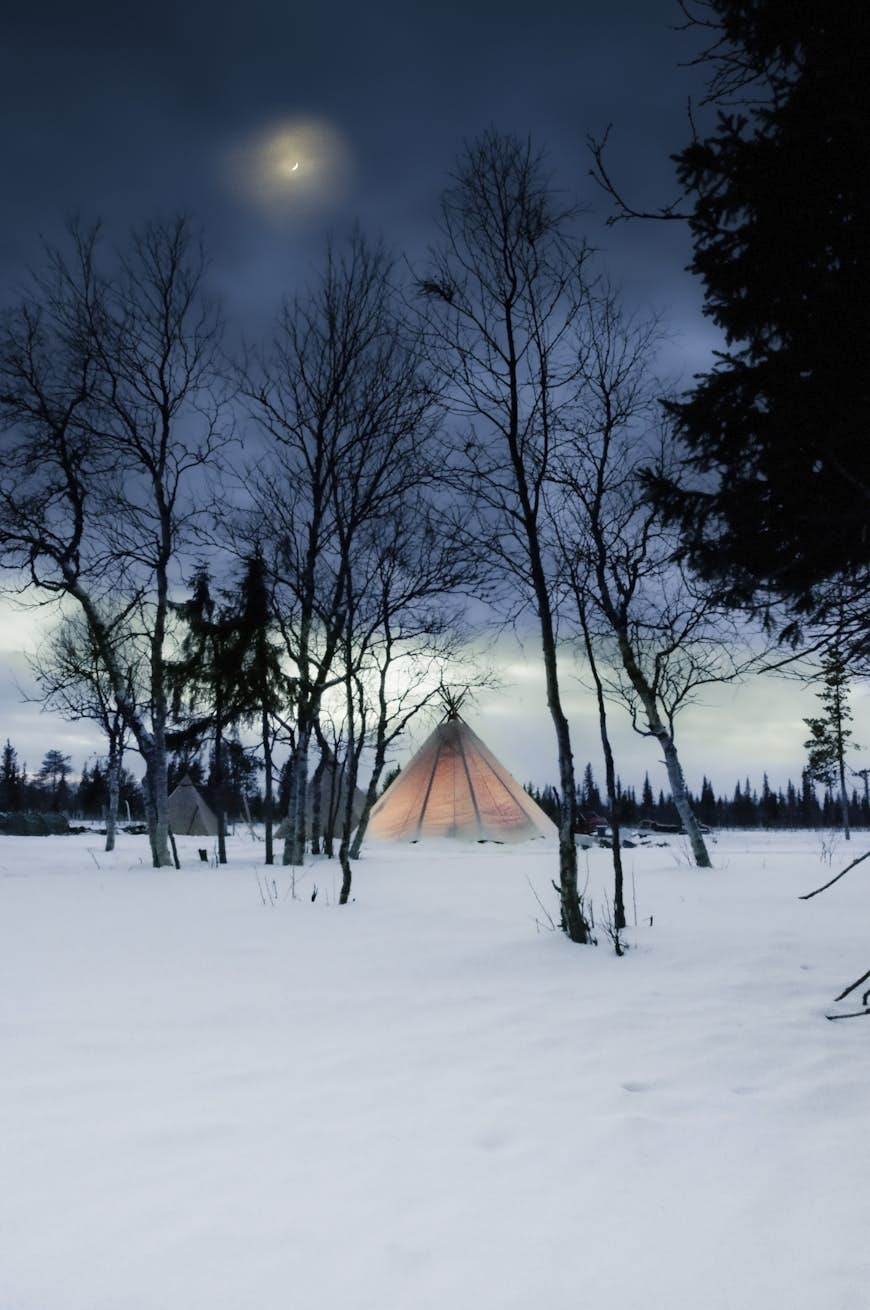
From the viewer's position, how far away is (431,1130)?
257 cm

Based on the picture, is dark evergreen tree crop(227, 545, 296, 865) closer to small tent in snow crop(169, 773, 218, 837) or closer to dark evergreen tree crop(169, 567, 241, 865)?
dark evergreen tree crop(169, 567, 241, 865)

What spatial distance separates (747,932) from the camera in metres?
6.56

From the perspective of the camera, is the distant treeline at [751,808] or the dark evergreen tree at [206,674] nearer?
the dark evergreen tree at [206,674]

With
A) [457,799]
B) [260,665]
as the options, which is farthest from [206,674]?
[457,799]

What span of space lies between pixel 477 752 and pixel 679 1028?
64.8 feet

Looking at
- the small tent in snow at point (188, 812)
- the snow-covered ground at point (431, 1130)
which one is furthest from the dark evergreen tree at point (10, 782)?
the snow-covered ground at point (431, 1130)

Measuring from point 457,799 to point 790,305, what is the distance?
62.2 ft

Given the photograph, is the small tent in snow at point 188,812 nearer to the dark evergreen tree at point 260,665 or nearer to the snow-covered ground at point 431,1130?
the dark evergreen tree at point 260,665

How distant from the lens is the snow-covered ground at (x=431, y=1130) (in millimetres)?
1792

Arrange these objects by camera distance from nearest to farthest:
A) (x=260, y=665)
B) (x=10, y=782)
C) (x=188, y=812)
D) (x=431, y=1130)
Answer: (x=431, y=1130), (x=260, y=665), (x=188, y=812), (x=10, y=782)

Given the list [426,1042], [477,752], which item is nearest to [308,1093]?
[426,1042]

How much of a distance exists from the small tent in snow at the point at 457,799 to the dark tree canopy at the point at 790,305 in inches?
675

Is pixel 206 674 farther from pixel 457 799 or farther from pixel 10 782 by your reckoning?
pixel 10 782

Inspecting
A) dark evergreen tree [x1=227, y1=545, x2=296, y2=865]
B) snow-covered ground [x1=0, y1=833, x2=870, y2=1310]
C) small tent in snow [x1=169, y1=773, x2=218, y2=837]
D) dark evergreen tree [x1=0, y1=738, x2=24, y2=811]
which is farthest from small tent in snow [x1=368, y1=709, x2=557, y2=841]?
dark evergreen tree [x1=0, y1=738, x2=24, y2=811]
